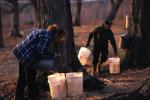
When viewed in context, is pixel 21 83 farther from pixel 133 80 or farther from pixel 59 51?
pixel 133 80

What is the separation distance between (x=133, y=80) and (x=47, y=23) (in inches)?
121

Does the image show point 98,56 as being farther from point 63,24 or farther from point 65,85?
point 65,85

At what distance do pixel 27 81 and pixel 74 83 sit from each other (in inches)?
41.0

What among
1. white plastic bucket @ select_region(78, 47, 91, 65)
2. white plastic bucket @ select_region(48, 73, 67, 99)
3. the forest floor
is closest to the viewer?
white plastic bucket @ select_region(48, 73, 67, 99)

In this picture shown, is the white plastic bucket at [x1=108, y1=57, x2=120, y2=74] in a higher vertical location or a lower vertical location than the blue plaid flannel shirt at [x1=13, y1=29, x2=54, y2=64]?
lower

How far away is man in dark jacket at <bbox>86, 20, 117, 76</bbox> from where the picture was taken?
13.5 meters

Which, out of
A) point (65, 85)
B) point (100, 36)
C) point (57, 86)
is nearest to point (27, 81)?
point (57, 86)

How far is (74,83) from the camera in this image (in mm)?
10445

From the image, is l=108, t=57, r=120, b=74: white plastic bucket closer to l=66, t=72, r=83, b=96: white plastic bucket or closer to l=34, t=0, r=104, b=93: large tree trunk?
l=34, t=0, r=104, b=93: large tree trunk

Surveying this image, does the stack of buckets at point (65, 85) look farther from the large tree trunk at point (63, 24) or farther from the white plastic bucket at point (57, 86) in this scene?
the large tree trunk at point (63, 24)

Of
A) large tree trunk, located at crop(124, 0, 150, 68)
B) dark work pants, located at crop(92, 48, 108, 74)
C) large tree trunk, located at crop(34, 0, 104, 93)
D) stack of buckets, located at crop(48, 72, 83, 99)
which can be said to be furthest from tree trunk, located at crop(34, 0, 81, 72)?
large tree trunk, located at crop(124, 0, 150, 68)

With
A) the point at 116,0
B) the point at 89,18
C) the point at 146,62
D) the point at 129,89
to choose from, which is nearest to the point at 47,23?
the point at 129,89

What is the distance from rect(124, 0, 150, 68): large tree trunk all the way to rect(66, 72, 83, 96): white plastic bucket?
165 inches

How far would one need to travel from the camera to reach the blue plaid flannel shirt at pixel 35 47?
9.51 m
